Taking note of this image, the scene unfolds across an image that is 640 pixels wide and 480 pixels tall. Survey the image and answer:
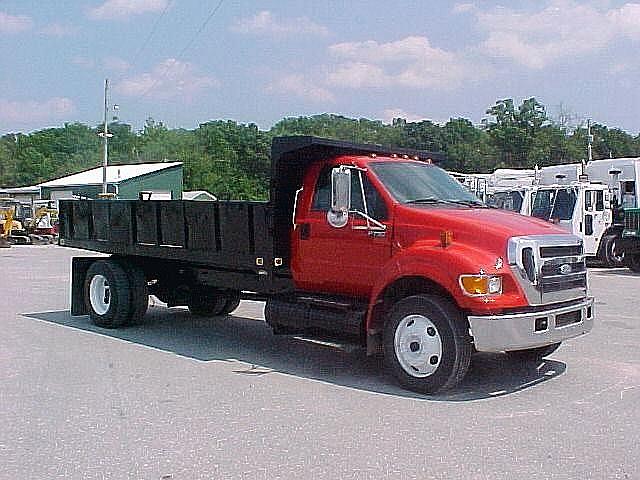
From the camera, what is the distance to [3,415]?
7148 mm

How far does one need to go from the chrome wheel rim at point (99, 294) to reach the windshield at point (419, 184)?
4997mm

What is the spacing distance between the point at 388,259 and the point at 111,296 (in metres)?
4.95

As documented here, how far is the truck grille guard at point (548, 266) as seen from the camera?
7719 millimetres

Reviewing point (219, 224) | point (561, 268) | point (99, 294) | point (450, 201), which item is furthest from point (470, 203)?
point (99, 294)

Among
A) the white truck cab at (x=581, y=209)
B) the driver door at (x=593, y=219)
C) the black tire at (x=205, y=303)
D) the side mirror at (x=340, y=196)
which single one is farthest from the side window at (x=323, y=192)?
the driver door at (x=593, y=219)

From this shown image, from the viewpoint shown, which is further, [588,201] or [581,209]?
[588,201]

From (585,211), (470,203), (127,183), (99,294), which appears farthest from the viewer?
(127,183)

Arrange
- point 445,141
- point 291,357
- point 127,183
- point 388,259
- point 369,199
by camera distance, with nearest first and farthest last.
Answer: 1. point 388,259
2. point 369,199
3. point 291,357
4. point 127,183
5. point 445,141

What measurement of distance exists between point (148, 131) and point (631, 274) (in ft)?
311

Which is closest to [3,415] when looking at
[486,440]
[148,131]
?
[486,440]

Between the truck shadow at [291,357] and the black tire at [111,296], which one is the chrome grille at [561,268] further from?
the black tire at [111,296]

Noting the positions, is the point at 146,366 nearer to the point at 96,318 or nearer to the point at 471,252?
the point at 96,318

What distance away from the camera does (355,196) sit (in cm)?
886

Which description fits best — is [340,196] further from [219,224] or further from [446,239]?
[219,224]
